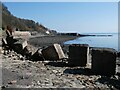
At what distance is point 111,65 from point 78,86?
8.00ft

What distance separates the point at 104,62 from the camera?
31.9 ft

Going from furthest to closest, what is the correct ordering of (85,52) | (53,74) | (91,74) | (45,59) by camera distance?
1. (45,59)
2. (85,52)
3. (91,74)
4. (53,74)

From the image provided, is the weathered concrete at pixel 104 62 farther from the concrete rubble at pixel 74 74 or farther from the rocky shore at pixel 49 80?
the rocky shore at pixel 49 80

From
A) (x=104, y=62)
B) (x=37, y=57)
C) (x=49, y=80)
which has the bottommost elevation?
(x=37, y=57)

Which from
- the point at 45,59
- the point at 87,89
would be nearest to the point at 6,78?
the point at 87,89

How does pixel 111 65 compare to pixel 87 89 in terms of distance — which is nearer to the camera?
pixel 87 89

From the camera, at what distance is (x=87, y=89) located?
23.8 ft

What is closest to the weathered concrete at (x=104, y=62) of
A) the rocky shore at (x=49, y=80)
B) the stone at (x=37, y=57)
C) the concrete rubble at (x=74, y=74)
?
the concrete rubble at (x=74, y=74)

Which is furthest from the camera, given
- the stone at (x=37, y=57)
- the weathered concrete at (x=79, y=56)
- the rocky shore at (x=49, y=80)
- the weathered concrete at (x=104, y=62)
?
the stone at (x=37, y=57)

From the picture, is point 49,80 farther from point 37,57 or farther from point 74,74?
point 37,57

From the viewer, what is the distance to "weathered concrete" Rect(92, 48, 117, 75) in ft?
A: 31.7

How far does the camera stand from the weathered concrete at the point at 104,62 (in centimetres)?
966

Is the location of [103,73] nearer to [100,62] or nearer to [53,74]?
[100,62]

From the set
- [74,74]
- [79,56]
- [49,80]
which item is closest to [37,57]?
[79,56]
